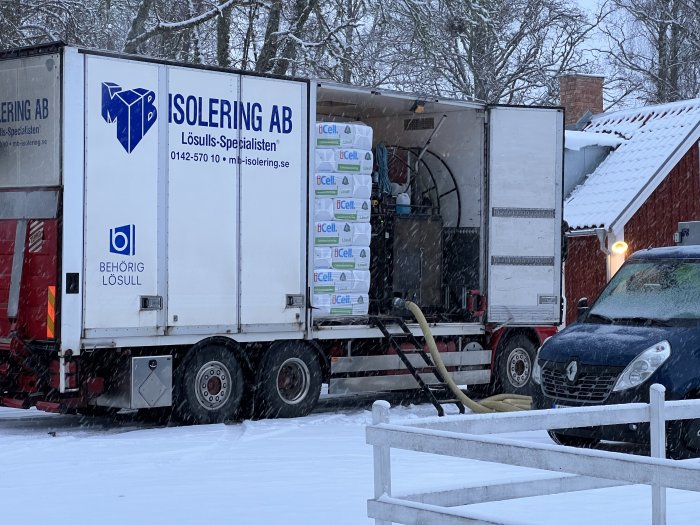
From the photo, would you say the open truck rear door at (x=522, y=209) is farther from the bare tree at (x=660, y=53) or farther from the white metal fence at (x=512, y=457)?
the bare tree at (x=660, y=53)

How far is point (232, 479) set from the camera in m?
10.5

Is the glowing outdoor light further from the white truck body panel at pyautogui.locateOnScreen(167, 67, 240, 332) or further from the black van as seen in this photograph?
the white truck body panel at pyautogui.locateOnScreen(167, 67, 240, 332)

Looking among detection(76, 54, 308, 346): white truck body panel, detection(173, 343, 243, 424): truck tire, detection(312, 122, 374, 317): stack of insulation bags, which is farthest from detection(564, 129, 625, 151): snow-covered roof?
detection(173, 343, 243, 424): truck tire

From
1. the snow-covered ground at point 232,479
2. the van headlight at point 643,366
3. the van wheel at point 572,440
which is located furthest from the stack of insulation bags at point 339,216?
the van headlight at point 643,366

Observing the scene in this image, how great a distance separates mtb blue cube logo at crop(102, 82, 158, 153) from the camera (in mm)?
13641

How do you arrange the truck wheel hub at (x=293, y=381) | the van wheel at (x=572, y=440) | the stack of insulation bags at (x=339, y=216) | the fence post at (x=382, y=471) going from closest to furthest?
the fence post at (x=382, y=471)
the van wheel at (x=572, y=440)
the truck wheel hub at (x=293, y=381)
the stack of insulation bags at (x=339, y=216)

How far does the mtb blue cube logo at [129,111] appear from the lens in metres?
13.6

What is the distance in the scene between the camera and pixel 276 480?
10.5 m

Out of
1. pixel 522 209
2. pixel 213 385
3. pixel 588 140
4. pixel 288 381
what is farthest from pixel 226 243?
pixel 588 140

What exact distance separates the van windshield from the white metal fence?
4.78 metres

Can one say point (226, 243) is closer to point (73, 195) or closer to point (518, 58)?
point (73, 195)

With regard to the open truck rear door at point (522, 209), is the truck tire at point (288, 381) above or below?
below

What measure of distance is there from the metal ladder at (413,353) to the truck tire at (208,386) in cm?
206

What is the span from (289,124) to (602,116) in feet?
65.4
